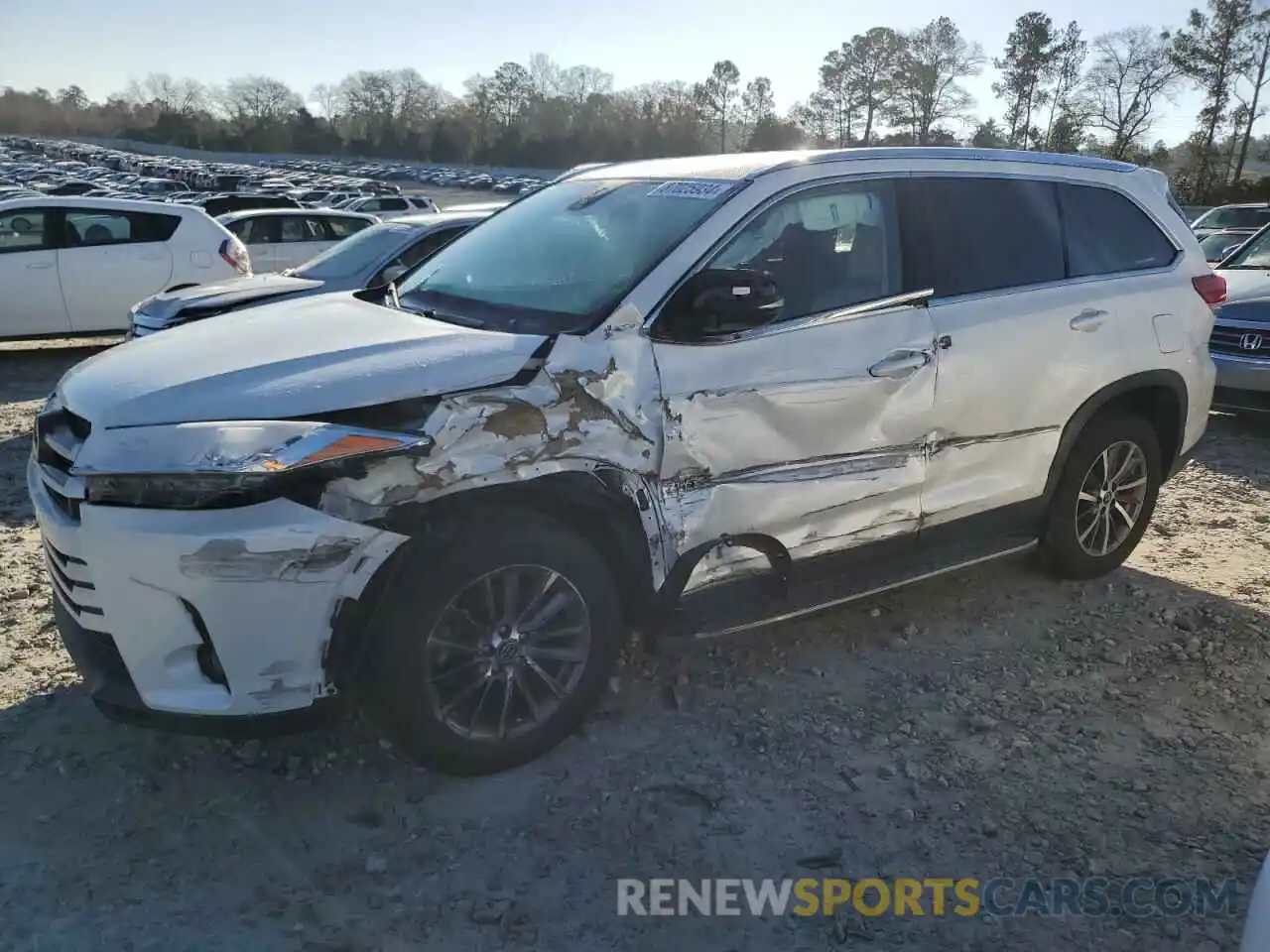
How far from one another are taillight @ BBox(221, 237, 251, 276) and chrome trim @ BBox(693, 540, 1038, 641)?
350 inches

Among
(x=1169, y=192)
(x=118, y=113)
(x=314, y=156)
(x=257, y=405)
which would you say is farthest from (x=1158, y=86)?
(x=118, y=113)

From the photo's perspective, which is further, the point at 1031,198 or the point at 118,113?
the point at 118,113

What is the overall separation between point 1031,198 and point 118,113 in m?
147

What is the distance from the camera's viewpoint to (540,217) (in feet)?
13.2

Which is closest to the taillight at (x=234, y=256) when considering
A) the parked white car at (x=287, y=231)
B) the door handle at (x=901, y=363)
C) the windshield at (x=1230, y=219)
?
the parked white car at (x=287, y=231)

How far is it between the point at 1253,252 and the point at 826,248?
301 inches

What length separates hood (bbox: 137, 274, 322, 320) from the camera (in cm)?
739

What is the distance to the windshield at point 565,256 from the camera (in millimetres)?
3312

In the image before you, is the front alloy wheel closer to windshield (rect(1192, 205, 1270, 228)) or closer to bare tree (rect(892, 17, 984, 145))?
windshield (rect(1192, 205, 1270, 228))

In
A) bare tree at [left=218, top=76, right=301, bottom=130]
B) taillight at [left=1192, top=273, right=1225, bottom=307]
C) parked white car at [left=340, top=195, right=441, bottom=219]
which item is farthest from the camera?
bare tree at [left=218, top=76, right=301, bottom=130]

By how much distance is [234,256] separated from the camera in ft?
35.3

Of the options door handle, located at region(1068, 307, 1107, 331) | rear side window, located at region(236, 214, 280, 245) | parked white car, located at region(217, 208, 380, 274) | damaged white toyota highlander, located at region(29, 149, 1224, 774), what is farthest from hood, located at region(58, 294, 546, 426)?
rear side window, located at region(236, 214, 280, 245)

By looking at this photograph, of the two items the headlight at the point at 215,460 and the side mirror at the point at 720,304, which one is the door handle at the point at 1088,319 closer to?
the side mirror at the point at 720,304

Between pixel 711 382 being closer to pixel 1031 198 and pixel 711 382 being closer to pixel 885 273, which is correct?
pixel 885 273
